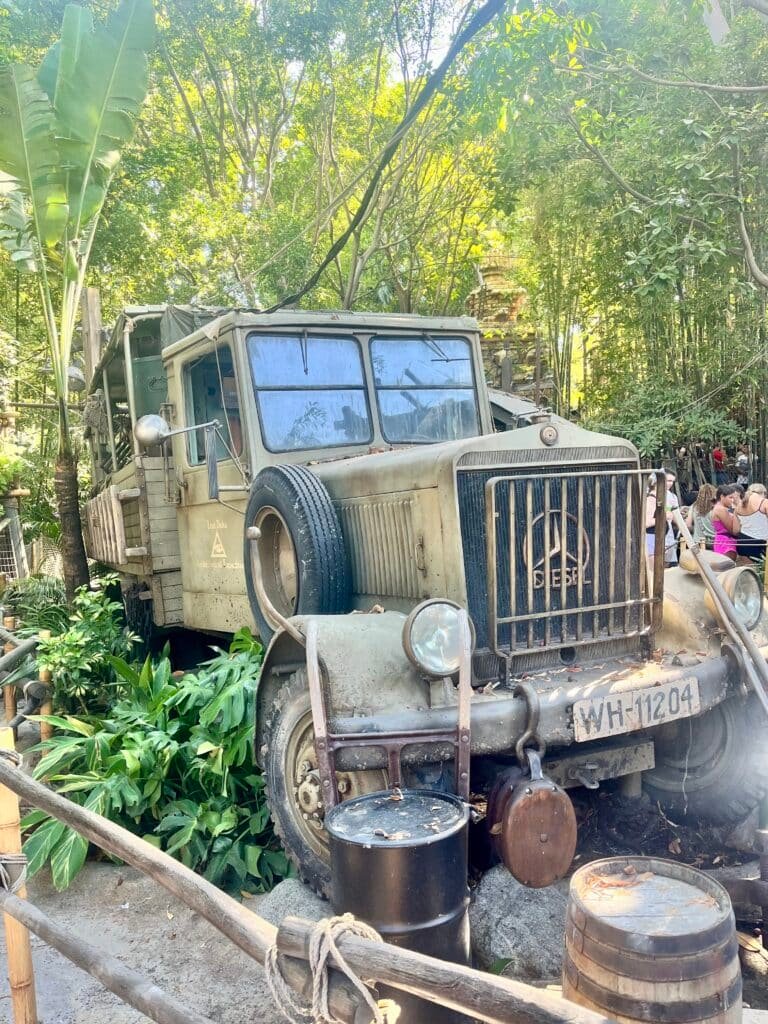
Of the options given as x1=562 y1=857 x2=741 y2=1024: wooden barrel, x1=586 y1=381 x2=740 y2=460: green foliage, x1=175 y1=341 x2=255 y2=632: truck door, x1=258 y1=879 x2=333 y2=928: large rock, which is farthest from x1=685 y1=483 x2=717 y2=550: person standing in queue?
x1=562 y1=857 x2=741 y2=1024: wooden barrel

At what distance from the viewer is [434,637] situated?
3018 mm

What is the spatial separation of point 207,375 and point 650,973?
4554 millimetres

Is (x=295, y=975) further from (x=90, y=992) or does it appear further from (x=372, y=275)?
(x=372, y=275)

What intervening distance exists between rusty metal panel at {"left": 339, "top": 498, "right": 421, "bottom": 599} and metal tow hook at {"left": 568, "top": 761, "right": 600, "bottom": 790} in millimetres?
985

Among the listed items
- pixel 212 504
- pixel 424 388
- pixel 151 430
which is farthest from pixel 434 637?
pixel 212 504

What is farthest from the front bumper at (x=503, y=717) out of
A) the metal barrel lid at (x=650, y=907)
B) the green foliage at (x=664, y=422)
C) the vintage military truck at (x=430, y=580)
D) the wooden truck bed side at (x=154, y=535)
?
the green foliage at (x=664, y=422)

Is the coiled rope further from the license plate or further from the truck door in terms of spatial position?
the truck door

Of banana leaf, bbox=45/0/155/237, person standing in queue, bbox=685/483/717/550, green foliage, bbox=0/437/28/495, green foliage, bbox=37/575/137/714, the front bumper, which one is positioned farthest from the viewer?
green foliage, bbox=0/437/28/495

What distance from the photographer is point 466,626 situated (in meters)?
3.01

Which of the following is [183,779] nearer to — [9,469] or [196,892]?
[196,892]

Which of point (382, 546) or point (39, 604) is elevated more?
point (382, 546)

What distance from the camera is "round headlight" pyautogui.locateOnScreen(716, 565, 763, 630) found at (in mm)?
3805

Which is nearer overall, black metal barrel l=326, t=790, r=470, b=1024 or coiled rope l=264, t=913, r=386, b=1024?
coiled rope l=264, t=913, r=386, b=1024

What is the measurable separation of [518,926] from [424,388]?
3.23 metres
